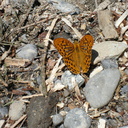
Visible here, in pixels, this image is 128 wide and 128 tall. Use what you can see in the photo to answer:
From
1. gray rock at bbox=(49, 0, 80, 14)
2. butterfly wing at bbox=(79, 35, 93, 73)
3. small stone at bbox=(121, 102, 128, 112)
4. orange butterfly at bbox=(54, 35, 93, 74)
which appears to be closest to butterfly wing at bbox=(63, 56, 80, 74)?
orange butterfly at bbox=(54, 35, 93, 74)

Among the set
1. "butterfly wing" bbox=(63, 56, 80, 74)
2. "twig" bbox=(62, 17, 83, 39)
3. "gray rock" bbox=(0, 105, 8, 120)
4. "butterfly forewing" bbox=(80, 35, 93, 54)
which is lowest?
"gray rock" bbox=(0, 105, 8, 120)

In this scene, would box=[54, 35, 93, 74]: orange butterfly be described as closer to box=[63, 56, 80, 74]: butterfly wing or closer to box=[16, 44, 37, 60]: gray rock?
box=[63, 56, 80, 74]: butterfly wing

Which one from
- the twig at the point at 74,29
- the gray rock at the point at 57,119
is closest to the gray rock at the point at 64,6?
the twig at the point at 74,29

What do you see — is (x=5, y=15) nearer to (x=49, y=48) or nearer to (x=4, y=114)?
(x=49, y=48)

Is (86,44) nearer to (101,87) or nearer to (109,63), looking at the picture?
(109,63)

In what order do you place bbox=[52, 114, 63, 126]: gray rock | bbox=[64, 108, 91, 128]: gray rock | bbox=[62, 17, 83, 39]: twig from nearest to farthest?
bbox=[64, 108, 91, 128]: gray rock → bbox=[52, 114, 63, 126]: gray rock → bbox=[62, 17, 83, 39]: twig
